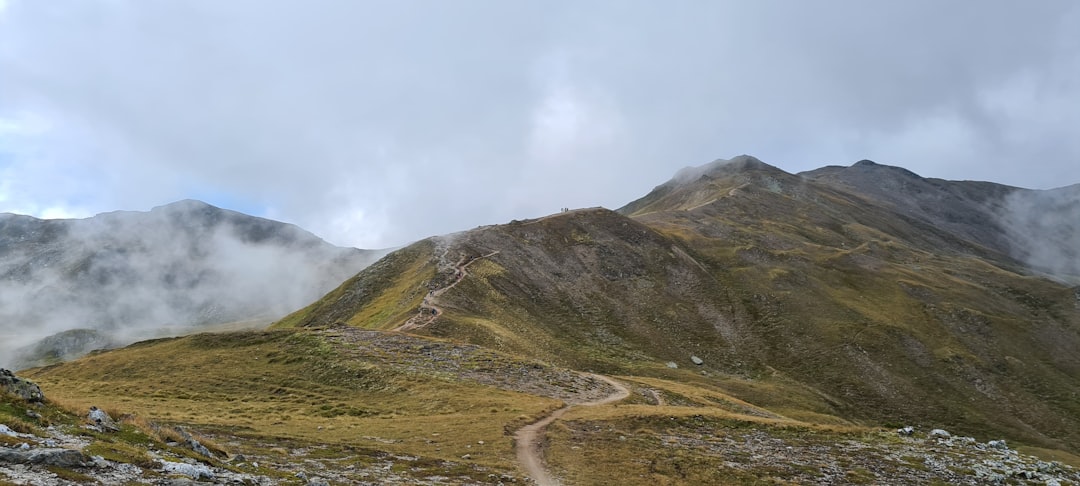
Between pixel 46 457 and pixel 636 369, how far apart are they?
8207 cm

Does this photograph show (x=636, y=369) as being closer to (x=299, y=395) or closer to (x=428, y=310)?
(x=428, y=310)

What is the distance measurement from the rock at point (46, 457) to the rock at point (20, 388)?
7.64 metres

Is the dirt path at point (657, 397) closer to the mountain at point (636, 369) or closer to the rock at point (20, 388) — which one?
the mountain at point (636, 369)

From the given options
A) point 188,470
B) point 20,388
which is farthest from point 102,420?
point 188,470

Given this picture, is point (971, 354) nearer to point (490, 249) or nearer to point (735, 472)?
point (490, 249)

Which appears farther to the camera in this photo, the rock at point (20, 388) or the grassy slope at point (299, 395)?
the grassy slope at point (299, 395)

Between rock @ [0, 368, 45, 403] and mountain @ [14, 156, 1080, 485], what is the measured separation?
24.9 feet

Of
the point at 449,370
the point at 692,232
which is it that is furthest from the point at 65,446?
the point at 692,232

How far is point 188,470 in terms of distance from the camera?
50.8ft

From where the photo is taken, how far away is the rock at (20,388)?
19.2 metres

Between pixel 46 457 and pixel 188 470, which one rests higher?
pixel 46 457

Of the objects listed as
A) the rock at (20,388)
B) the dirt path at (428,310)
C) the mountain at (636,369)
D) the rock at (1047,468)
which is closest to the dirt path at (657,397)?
the mountain at (636,369)

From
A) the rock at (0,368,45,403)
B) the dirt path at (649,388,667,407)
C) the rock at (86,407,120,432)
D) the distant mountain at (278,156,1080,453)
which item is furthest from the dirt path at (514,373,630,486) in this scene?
the distant mountain at (278,156,1080,453)

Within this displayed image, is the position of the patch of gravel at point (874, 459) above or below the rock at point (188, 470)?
below
